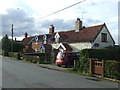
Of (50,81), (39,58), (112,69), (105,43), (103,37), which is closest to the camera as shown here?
(50,81)

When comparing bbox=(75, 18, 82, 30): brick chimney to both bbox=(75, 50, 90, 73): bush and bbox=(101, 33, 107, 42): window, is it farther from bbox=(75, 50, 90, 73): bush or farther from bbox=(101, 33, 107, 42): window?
bbox=(75, 50, 90, 73): bush

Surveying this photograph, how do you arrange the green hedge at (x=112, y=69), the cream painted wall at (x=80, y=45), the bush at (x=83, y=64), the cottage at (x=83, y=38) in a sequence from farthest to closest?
1. the cottage at (x=83, y=38)
2. the cream painted wall at (x=80, y=45)
3. the bush at (x=83, y=64)
4. the green hedge at (x=112, y=69)

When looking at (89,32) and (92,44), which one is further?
(89,32)

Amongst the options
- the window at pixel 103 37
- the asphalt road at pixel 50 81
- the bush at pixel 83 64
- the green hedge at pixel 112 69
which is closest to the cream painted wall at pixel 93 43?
the window at pixel 103 37

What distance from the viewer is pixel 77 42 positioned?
31.7m

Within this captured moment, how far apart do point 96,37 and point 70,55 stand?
1065cm

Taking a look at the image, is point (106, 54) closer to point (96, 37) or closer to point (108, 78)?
point (96, 37)

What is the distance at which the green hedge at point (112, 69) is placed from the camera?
12070mm

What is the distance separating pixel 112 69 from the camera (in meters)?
12.4

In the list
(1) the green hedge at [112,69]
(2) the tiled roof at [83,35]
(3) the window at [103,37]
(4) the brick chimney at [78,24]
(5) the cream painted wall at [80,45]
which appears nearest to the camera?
(1) the green hedge at [112,69]

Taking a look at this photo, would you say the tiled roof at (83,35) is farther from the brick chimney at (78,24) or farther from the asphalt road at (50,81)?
the asphalt road at (50,81)

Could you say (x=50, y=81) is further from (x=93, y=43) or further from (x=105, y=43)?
(x=105, y=43)

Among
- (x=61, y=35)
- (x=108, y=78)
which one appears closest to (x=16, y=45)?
(x=61, y=35)

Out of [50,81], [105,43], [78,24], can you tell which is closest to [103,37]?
[105,43]
